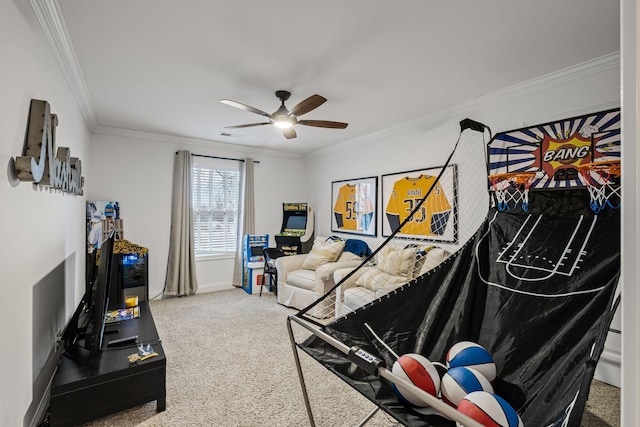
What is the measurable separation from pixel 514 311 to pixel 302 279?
2797 millimetres

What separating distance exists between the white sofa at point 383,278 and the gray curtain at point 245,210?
2.29 m

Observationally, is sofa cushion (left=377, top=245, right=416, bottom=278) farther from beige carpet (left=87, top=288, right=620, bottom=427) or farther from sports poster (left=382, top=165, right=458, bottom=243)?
beige carpet (left=87, top=288, right=620, bottom=427)

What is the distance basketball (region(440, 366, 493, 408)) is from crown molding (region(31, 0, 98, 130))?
2.81m

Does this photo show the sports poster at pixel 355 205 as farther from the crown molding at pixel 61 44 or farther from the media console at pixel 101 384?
the crown molding at pixel 61 44

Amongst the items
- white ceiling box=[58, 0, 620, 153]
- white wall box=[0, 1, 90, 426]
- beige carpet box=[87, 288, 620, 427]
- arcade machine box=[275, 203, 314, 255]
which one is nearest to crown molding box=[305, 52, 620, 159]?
white ceiling box=[58, 0, 620, 153]

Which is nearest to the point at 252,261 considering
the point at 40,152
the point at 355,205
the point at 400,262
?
the point at 355,205

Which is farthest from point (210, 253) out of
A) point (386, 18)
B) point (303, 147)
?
point (386, 18)

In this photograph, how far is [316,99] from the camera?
8.42 feet

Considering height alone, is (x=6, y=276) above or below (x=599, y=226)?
below

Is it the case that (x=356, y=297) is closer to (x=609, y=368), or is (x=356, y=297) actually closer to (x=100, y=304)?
(x=609, y=368)

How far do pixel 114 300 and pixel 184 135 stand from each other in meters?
2.46

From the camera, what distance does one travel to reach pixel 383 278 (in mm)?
3453

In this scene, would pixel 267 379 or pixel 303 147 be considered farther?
pixel 303 147

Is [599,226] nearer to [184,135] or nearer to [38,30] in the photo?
[38,30]
